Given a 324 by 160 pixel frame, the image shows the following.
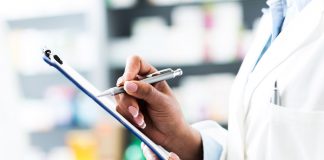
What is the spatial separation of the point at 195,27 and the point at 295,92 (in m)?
1.64

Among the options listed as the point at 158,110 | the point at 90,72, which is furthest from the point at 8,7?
the point at 158,110

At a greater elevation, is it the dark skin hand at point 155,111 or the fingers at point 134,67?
the fingers at point 134,67

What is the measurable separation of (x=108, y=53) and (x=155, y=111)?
167 centimetres

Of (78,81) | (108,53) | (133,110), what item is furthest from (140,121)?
(108,53)

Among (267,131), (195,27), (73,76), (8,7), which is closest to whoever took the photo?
(73,76)

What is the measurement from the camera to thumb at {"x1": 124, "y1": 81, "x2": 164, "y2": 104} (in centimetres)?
68

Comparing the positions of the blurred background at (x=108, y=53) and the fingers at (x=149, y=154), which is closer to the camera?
the fingers at (x=149, y=154)

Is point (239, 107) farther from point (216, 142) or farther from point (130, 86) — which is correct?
point (130, 86)

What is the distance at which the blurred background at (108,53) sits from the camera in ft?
7.54

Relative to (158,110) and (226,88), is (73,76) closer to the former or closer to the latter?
(158,110)

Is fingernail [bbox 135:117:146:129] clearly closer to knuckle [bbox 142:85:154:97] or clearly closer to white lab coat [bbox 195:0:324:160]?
knuckle [bbox 142:85:154:97]

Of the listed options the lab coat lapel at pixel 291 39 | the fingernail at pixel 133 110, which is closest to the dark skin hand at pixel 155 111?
the fingernail at pixel 133 110

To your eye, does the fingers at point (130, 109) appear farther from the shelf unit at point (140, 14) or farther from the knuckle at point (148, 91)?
the shelf unit at point (140, 14)

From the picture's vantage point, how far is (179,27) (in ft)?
7.66
